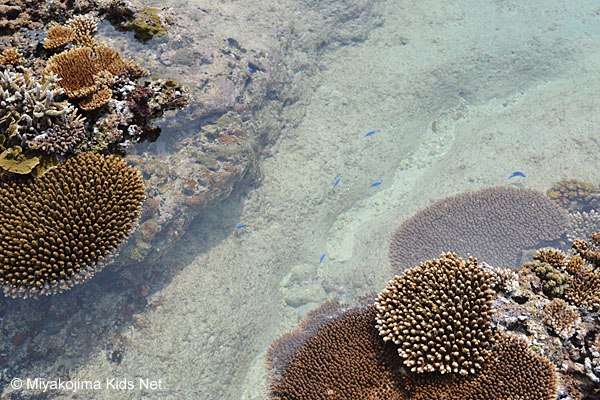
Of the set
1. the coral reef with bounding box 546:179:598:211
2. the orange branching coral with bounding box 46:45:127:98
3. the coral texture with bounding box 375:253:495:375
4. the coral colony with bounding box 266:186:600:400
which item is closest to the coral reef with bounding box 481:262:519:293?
the coral colony with bounding box 266:186:600:400

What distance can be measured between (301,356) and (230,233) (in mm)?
5796

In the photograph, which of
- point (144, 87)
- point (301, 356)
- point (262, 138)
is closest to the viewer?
point (301, 356)

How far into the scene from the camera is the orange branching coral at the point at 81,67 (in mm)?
3545

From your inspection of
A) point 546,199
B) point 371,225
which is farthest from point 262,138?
point 546,199

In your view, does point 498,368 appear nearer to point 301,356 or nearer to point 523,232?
point 301,356

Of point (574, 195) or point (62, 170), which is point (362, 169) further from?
point (62, 170)

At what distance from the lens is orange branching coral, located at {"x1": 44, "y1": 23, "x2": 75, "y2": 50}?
13.1ft

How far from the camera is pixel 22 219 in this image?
3150 millimetres

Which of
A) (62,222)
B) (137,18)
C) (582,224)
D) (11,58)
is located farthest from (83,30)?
(582,224)

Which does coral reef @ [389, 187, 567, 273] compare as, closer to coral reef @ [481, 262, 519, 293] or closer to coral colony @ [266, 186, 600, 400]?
coral colony @ [266, 186, 600, 400]

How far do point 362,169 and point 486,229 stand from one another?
409cm

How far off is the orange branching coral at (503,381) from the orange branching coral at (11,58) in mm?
5404

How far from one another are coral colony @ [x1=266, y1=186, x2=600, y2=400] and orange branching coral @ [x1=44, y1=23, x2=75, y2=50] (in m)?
4.75

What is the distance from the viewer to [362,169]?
434 inches
